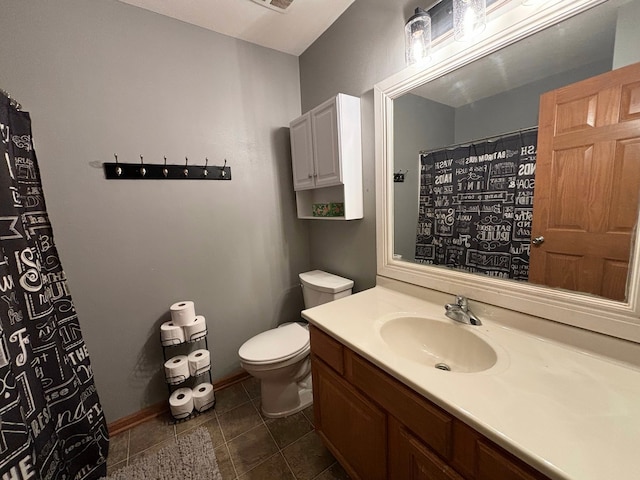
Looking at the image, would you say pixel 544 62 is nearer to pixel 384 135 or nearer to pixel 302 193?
pixel 384 135

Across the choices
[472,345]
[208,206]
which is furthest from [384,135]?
[208,206]

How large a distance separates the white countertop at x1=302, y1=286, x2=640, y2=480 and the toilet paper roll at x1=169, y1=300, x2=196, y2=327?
110 cm

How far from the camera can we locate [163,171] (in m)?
1.58

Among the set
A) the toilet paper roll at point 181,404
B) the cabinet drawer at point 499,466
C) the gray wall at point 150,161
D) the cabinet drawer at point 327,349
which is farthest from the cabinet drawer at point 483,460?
the toilet paper roll at point 181,404

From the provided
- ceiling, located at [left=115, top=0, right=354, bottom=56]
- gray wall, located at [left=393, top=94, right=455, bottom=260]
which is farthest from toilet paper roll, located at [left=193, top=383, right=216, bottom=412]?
ceiling, located at [left=115, top=0, right=354, bottom=56]

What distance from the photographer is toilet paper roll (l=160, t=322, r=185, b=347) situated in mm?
1562

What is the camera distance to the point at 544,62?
→ 0.89 m

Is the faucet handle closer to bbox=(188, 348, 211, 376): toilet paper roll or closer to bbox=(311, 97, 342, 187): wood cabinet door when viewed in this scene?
bbox=(311, 97, 342, 187): wood cabinet door

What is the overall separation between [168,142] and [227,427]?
5.96 ft

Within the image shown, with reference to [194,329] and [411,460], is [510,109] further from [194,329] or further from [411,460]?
[194,329]

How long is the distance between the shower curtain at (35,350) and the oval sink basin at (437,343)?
4.35ft

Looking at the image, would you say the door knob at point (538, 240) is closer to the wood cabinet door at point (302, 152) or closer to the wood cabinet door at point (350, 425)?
the wood cabinet door at point (350, 425)

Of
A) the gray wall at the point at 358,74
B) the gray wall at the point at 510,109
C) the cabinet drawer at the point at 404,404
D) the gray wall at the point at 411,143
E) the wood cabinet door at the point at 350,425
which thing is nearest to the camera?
the cabinet drawer at the point at 404,404

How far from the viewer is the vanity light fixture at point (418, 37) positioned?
1.09m
